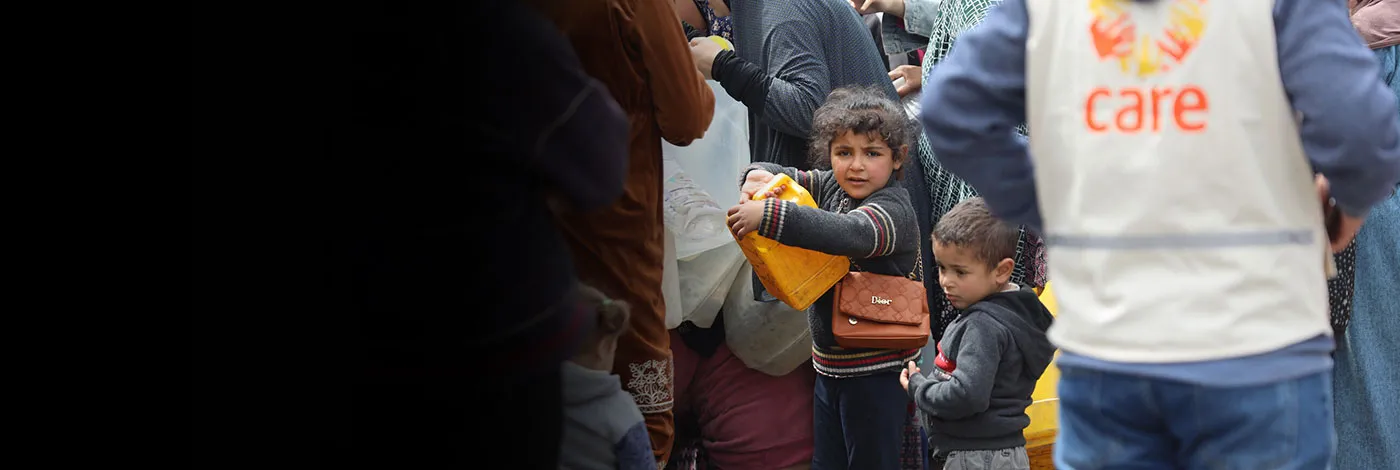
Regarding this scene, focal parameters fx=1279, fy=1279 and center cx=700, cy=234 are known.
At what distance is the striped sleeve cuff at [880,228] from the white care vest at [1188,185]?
1.02 meters

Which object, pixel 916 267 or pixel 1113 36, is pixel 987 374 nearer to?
pixel 916 267

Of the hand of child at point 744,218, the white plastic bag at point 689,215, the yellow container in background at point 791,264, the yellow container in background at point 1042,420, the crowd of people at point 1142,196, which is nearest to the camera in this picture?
the crowd of people at point 1142,196

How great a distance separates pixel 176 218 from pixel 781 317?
2.25 m

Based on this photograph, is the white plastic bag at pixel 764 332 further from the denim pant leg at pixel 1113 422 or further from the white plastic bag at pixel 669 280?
the denim pant leg at pixel 1113 422

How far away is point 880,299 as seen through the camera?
2.63m

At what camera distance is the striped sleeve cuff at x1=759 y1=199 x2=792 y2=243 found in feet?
8.05

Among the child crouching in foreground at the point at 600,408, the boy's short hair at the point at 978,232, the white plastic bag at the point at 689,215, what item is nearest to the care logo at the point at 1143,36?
the white plastic bag at the point at 689,215

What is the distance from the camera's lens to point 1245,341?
4.84 ft

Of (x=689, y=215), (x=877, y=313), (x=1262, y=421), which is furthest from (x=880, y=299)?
(x=1262, y=421)

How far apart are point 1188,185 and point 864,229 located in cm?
111

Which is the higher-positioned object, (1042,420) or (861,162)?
(861,162)

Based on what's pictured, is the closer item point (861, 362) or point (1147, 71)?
point (1147, 71)

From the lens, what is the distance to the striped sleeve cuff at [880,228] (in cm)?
258

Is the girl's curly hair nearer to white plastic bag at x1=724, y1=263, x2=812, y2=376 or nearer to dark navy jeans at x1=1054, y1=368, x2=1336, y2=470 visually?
white plastic bag at x1=724, y1=263, x2=812, y2=376
